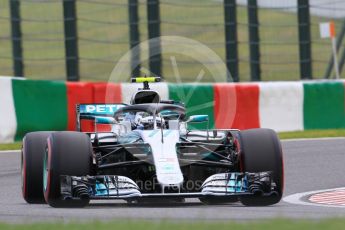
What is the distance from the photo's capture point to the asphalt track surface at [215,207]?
938 cm

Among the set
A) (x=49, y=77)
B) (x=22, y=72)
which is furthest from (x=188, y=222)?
(x=49, y=77)

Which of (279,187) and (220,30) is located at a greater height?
(220,30)

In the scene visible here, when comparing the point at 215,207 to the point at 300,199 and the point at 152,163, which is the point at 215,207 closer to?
the point at 152,163

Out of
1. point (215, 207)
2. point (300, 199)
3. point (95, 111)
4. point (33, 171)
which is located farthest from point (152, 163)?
point (300, 199)

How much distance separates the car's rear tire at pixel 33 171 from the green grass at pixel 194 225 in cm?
300

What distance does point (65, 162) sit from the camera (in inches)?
423

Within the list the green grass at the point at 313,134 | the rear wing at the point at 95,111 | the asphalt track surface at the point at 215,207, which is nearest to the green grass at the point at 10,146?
the asphalt track surface at the point at 215,207

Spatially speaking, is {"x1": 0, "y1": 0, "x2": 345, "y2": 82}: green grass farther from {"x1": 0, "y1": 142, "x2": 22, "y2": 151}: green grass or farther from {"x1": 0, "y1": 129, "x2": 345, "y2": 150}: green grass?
{"x1": 0, "y1": 142, "x2": 22, "y2": 151}: green grass

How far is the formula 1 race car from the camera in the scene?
421 inches

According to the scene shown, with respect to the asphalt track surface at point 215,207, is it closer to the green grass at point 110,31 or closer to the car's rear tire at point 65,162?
the car's rear tire at point 65,162

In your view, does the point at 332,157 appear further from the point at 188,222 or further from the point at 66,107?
the point at 188,222

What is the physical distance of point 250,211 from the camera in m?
9.99

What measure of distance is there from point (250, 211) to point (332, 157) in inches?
243

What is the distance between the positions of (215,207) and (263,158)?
27.1 inches
